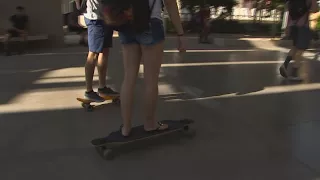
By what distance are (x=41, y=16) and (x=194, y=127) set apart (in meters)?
11.2

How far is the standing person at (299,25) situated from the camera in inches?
303

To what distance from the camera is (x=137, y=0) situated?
4102 millimetres

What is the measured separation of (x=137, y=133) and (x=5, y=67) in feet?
22.2

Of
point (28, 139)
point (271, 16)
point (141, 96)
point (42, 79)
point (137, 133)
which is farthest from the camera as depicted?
A: point (271, 16)

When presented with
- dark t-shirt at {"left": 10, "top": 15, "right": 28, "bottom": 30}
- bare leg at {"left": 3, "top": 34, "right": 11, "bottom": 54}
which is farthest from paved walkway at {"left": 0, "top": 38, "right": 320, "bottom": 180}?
dark t-shirt at {"left": 10, "top": 15, "right": 28, "bottom": 30}

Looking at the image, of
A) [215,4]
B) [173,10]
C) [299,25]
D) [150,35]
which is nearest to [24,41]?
→ [299,25]

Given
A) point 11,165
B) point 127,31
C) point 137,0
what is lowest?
point 11,165

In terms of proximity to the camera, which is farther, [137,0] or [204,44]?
[204,44]

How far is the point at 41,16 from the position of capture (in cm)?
1508

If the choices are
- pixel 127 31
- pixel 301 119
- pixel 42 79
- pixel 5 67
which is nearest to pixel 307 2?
pixel 301 119

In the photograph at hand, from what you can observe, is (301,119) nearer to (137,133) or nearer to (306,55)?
(137,133)

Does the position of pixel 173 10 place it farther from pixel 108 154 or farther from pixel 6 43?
pixel 6 43

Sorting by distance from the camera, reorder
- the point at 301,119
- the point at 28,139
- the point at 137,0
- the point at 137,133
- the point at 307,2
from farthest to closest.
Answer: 1. the point at 307,2
2. the point at 301,119
3. the point at 28,139
4. the point at 137,133
5. the point at 137,0

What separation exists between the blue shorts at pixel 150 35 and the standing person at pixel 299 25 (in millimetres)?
4240
